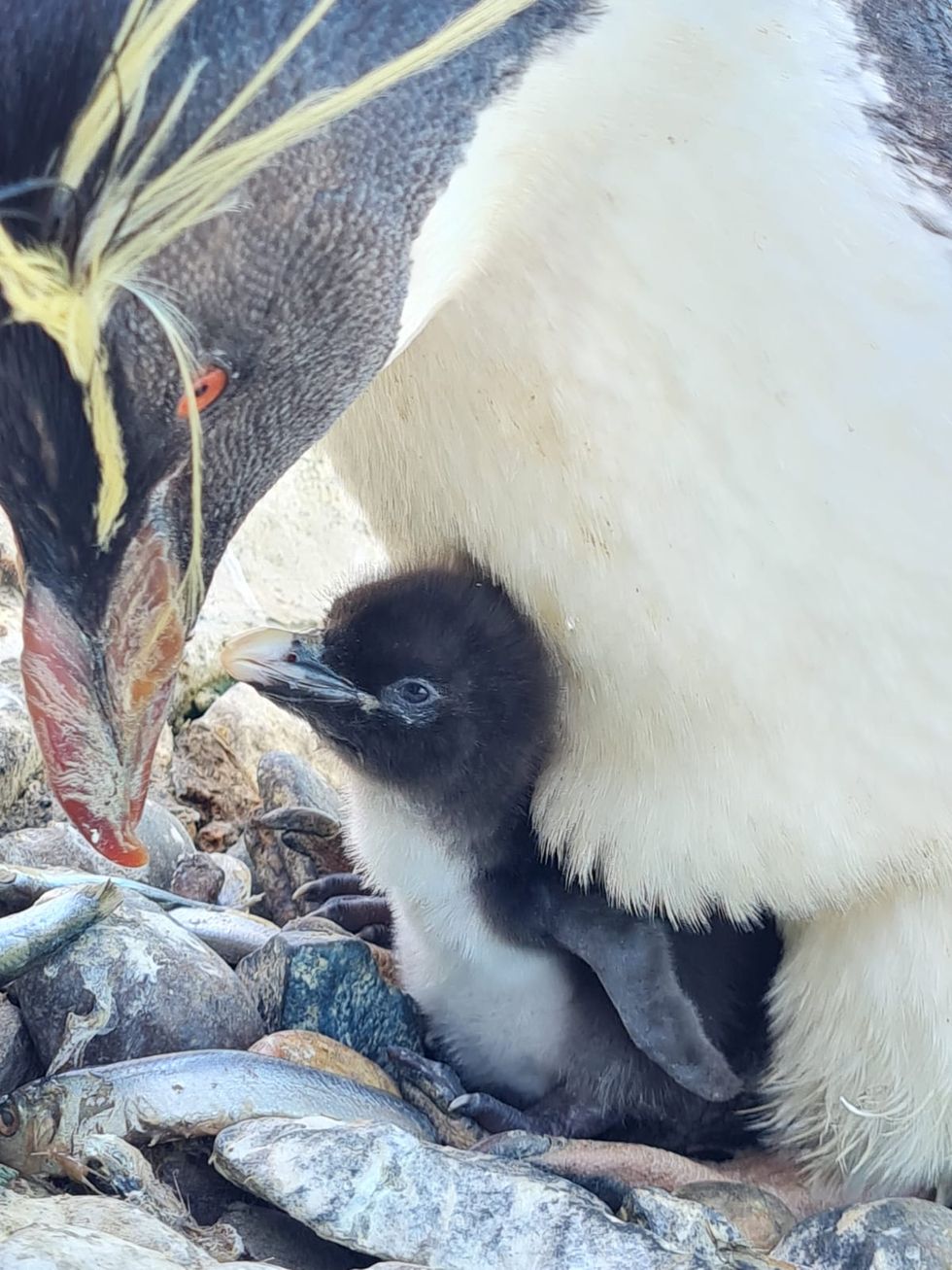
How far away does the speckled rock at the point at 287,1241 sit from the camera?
125 cm

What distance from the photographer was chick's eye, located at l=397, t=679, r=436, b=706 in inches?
65.0

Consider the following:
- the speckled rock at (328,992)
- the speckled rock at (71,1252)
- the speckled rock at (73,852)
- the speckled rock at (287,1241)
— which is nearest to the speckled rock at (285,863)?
the speckled rock at (73,852)

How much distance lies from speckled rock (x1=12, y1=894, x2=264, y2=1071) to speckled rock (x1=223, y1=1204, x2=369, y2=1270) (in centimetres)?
20

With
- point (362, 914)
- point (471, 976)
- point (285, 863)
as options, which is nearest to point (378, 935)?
point (362, 914)

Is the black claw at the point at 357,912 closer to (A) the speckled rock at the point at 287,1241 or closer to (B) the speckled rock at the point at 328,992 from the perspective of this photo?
(B) the speckled rock at the point at 328,992

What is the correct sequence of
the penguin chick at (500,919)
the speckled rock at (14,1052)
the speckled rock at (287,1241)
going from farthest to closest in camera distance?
1. the penguin chick at (500,919)
2. the speckled rock at (14,1052)
3. the speckled rock at (287,1241)

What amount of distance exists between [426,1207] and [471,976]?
1.55ft

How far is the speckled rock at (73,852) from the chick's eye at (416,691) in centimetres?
38

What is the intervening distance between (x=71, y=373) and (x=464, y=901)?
2.87ft

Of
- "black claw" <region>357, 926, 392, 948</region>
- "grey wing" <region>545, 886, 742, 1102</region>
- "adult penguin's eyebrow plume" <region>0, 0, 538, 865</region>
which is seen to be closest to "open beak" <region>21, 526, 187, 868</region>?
"adult penguin's eyebrow plume" <region>0, 0, 538, 865</region>

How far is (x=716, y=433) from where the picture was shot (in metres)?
1.19

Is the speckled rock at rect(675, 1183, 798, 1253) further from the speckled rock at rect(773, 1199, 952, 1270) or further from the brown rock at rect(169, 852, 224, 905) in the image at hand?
the brown rock at rect(169, 852, 224, 905)

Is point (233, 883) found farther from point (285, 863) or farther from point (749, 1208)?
point (749, 1208)

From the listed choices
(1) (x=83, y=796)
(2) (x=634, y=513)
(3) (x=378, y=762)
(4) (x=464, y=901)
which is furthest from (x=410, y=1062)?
(2) (x=634, y=513)
